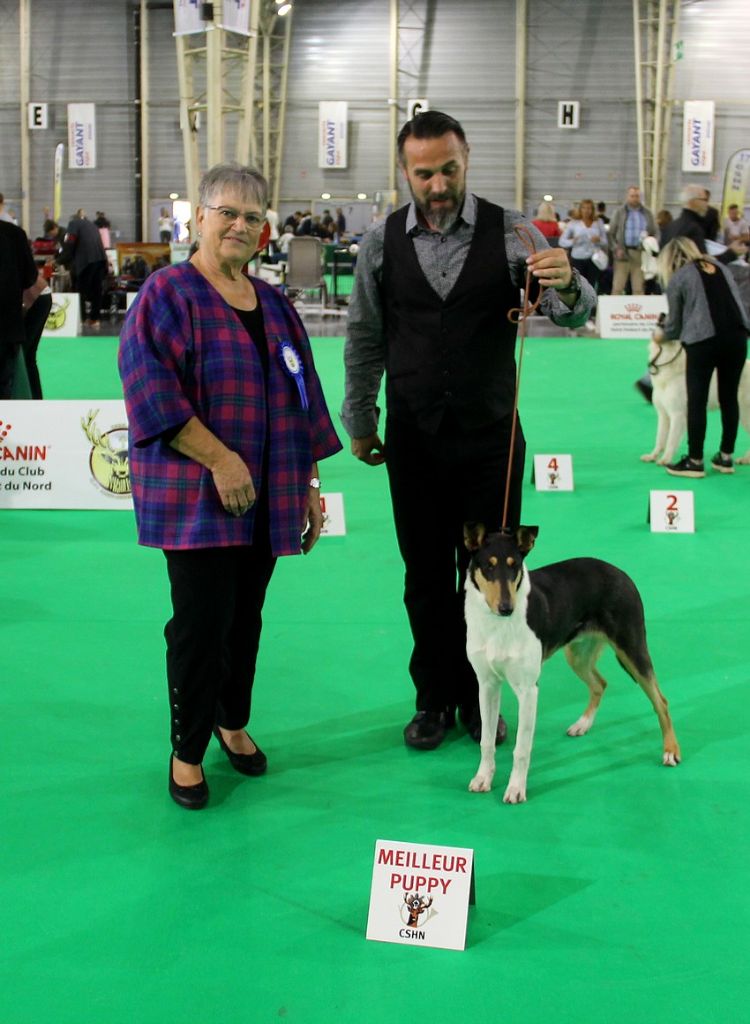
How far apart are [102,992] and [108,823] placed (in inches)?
32.0

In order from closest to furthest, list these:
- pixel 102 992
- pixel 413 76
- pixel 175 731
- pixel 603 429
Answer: pixel 102 992 → pixel 175 731 → pixel 603 429 → pixel 413 76

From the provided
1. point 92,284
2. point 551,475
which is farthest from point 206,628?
point 92,284

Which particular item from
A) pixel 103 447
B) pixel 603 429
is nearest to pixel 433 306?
pixel 103 447

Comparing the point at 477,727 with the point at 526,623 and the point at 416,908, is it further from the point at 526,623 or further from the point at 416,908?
the point at 416,908

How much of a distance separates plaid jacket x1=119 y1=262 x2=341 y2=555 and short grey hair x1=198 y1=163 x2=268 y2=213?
0.20 metres

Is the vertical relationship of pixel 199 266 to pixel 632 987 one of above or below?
above

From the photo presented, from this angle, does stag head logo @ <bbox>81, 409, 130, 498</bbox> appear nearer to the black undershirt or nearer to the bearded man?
the bearded man

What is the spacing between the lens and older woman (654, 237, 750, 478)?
7598 millimetres

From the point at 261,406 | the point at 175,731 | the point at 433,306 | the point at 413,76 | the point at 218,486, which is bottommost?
the point at 175,731

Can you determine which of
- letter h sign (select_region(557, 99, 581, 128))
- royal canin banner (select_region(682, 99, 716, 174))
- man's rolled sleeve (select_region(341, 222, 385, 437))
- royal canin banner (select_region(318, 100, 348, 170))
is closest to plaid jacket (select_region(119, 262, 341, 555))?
man's rolled sleeve (select_region(341, 222, 385, 437))

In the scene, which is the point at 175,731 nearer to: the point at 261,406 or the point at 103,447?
the point at 261,406

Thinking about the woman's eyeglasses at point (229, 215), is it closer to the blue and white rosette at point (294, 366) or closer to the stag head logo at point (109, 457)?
the blue and white rosette at point (294, 366)

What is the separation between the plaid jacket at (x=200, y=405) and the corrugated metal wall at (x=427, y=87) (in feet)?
88.7

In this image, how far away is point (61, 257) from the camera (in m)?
18.3
